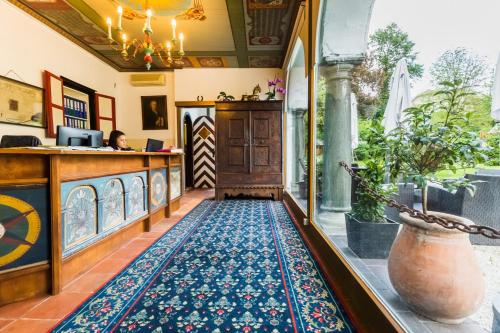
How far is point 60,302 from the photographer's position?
1.60m

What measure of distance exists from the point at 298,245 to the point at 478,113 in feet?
6.36

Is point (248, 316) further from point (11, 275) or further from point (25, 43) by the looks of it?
point (25, 43)

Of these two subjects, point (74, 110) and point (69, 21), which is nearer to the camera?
point (69, 21)

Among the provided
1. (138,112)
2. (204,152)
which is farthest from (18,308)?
(204,152)

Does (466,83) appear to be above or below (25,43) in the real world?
below

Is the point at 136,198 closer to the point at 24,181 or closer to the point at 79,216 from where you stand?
the point at 79,216

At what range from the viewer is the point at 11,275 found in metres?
1.56

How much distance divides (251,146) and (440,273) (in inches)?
165

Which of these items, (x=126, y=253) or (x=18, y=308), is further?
(x=126, y=253)

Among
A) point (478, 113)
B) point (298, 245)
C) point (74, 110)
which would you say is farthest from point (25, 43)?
point (478, 113)

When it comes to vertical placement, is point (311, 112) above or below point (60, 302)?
above

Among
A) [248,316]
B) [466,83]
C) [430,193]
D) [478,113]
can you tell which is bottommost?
[248,316]

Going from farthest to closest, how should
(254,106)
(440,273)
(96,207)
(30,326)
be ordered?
(254,106)
(96,207)
(30,326)
(440,273)

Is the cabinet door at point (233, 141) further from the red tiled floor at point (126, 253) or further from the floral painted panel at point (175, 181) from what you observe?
the red tiled floor at point (126, 253)
